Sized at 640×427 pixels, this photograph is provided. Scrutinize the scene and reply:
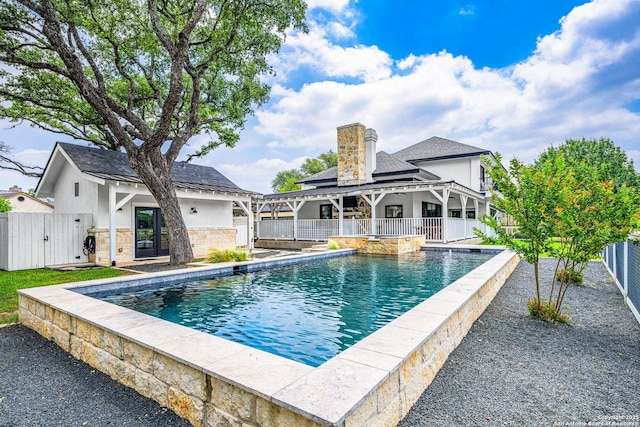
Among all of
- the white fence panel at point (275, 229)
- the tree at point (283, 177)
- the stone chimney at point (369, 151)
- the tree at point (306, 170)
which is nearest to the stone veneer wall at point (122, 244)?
the white fence panel at point (275, 229)

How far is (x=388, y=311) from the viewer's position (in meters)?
5.09

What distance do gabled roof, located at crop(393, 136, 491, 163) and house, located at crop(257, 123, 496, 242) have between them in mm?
71

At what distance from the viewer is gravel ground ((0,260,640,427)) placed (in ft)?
8.38

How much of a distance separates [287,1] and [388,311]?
1012 cm

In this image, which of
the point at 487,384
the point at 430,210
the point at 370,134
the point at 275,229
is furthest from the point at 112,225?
the point at 430,210

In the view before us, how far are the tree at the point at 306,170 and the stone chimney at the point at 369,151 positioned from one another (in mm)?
25796

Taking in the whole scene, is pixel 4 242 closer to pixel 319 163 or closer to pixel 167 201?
pixel 167 201

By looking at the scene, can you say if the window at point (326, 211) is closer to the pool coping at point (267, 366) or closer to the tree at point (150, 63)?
the tree at point (150, 63)

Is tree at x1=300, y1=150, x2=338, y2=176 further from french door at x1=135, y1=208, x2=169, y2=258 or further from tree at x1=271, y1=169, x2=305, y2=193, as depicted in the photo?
french door at x1=135, y1=208, x2=169, y2=258

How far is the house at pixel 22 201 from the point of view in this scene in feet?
120

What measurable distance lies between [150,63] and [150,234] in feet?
25.2

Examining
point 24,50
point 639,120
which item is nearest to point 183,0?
point 24,50

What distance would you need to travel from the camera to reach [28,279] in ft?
27.1

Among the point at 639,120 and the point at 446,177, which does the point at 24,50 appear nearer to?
the point at 446,177
